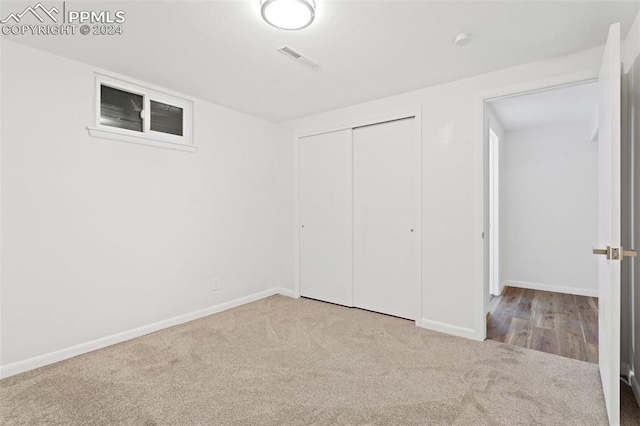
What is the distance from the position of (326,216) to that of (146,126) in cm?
221

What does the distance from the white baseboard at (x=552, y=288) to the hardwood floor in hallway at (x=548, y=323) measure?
5.4 inches

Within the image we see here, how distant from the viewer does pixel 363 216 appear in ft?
12.2

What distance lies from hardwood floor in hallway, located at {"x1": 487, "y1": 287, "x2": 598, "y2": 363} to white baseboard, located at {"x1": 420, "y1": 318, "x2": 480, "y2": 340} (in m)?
0.21

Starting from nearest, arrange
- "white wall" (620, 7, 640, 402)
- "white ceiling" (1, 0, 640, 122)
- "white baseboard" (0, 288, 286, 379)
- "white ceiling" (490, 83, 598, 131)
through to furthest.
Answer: "white ceiling" (1, 0, 640, 122), "white wall" (620, 7, 640, 402), "white baseboard" (0, 288, 286, 379), "white ceiling" (490, 83, 598, 131)

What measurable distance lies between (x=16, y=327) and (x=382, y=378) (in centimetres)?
266

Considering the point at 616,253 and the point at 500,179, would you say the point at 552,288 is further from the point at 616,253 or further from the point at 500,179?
the point at 616,253

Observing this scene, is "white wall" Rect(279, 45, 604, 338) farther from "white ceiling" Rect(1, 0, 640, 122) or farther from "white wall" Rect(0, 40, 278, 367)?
"white wall" Rect(0, 40, 278, 367)

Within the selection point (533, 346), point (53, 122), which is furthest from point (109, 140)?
point (533, 346)

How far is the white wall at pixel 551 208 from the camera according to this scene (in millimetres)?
4469

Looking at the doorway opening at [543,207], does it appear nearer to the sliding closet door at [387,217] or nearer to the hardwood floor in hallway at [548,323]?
the hardwood floor in hallway at [548,323]

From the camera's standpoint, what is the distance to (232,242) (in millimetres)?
3883

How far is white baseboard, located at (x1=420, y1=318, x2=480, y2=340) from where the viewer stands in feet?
9.48

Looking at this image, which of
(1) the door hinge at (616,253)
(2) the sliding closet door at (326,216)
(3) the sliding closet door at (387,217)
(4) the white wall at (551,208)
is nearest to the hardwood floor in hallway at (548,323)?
(4) the white wall at (551,208)

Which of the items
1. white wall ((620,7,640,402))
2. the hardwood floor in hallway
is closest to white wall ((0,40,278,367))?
the hardwood floor in hallway
